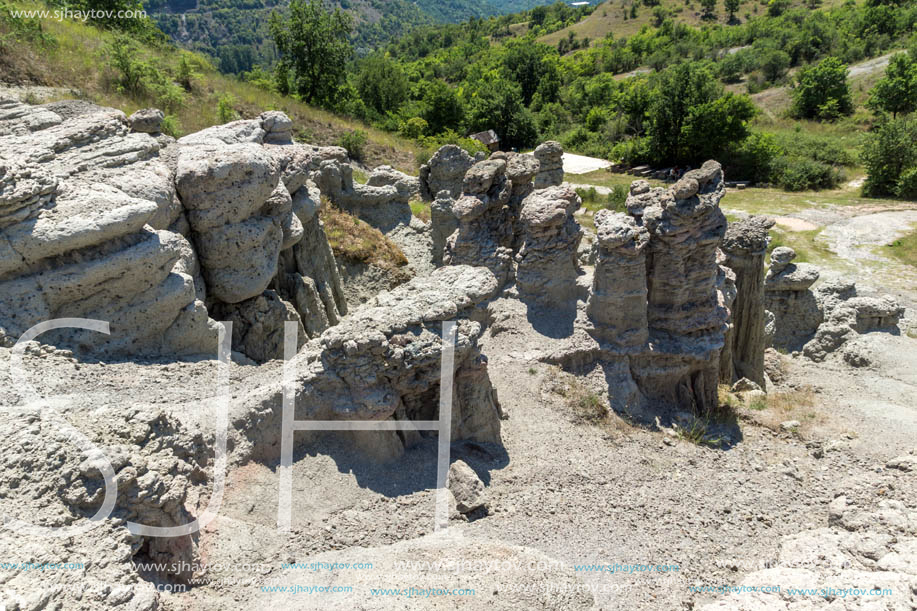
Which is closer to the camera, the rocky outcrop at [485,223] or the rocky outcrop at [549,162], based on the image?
the rocky outcrop at [485,223]

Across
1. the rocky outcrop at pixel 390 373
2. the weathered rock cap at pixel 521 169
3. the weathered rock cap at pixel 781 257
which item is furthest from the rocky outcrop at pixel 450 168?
the rocky outcrop at pixel 390 373

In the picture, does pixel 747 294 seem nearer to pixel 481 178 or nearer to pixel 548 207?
pixel 548 207

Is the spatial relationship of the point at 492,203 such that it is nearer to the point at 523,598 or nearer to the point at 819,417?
the point at 819,417

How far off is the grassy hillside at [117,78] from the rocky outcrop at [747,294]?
1587 cm

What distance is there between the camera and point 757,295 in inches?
542

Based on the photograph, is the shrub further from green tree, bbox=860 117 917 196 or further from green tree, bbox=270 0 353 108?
green tree, bbox=860 117 917 196

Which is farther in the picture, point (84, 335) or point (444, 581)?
point (84, 335)

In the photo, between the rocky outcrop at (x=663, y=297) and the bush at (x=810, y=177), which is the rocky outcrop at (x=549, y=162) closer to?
the rocky outcrop at (x=663, y=297)

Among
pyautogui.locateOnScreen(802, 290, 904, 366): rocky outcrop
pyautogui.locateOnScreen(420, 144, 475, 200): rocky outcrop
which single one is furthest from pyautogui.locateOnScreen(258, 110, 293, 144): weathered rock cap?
pyautogui.locateOnScreen(802, 290, 904, 366): rocky outcrop

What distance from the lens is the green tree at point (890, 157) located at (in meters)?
34.5

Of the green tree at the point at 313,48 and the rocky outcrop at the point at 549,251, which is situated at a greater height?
the green tree at the point at 313,48

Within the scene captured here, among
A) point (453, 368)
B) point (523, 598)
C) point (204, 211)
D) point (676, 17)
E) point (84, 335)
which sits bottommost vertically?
point (523, 598)

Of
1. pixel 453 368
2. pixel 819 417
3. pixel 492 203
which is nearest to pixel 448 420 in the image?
pixel 453 368

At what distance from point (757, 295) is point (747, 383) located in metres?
1.98
